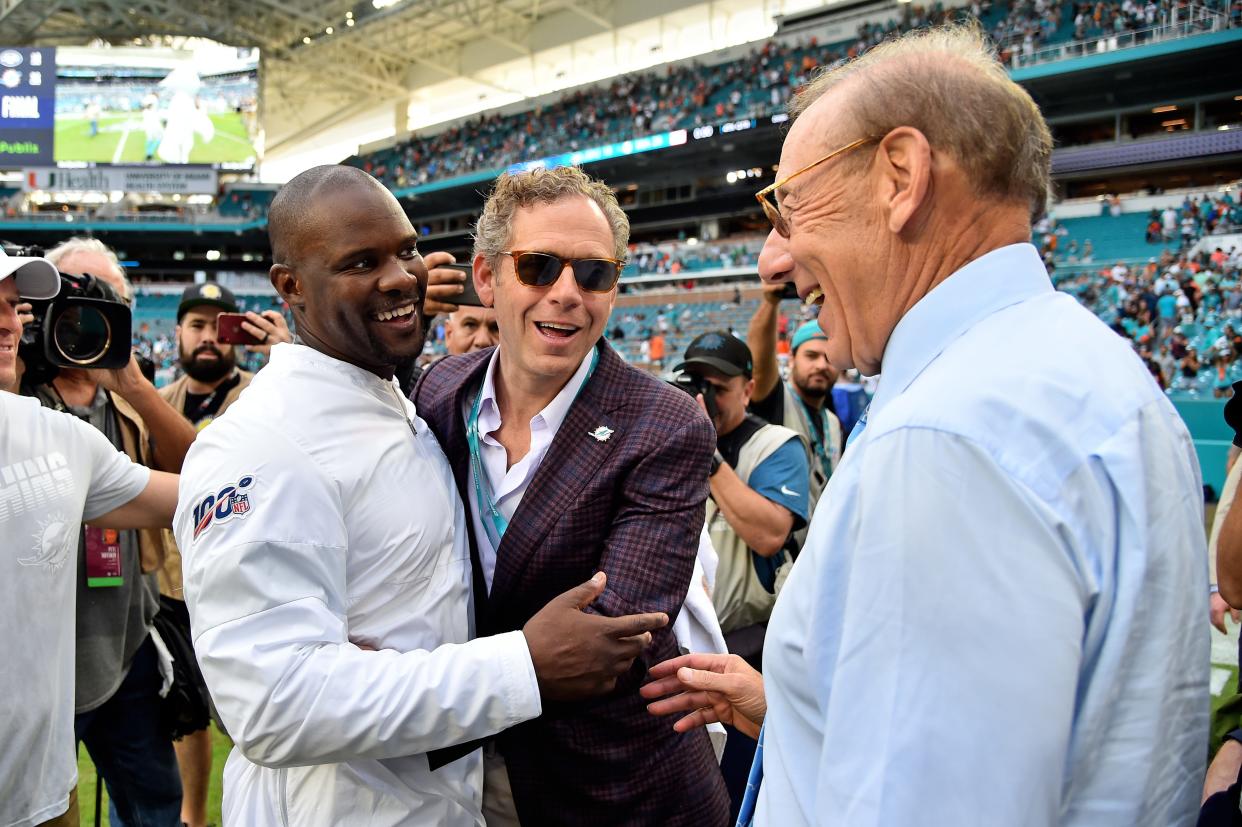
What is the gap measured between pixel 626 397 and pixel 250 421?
742 millimetres

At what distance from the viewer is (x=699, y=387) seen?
10.9 ft

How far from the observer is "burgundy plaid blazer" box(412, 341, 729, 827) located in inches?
65.3

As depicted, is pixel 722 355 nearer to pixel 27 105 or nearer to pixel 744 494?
pixel 744 494

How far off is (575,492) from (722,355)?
6.18ft

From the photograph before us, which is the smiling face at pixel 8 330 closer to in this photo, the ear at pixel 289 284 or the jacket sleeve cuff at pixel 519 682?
the ear at pixel 289 284

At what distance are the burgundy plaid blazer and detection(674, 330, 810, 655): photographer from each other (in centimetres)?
135

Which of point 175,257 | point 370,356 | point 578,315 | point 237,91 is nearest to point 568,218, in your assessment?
point 578,315

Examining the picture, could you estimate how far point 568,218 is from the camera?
1.94 meters

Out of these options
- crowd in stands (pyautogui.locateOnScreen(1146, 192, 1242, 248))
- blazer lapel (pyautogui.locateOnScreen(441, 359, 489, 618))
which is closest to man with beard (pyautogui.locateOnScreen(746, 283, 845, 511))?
blazer lapel (pyautogui.locateOnScreen(441, 359, 489, 618))

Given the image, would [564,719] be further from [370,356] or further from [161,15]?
[161,15]

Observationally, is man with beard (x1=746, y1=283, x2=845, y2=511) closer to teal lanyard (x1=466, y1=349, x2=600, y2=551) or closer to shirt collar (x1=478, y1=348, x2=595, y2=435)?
shirt collar (x1=478, y1=348, x2=595, y2=435)

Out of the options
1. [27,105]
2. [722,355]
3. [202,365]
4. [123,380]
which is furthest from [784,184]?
[27,105]

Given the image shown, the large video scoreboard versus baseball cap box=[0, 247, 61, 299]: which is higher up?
the large video scoreboard

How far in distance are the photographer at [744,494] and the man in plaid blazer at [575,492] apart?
1.25 meters
